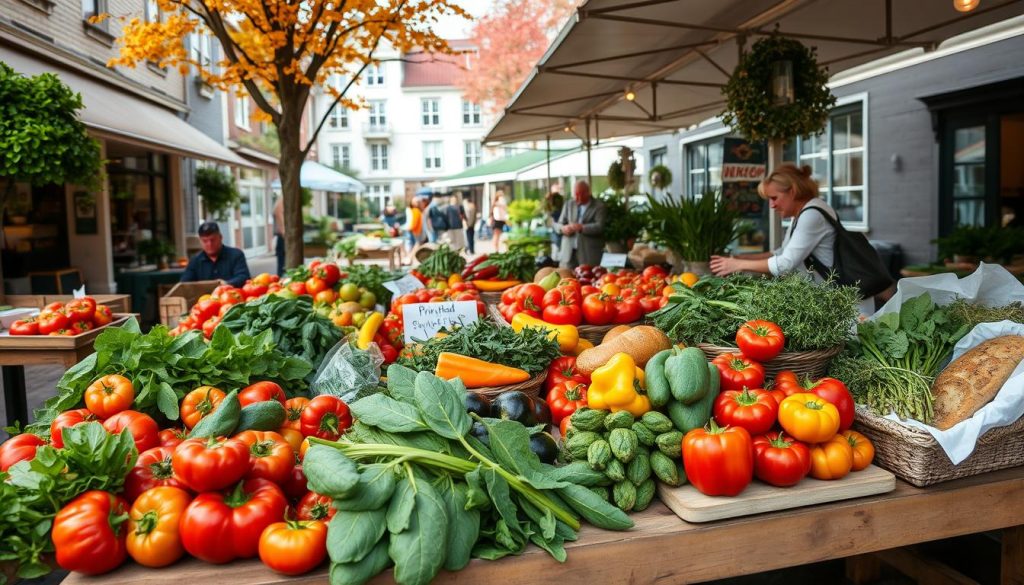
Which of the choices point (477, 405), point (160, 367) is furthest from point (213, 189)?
point (477, 405)

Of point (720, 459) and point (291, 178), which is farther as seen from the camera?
point (291, 178)

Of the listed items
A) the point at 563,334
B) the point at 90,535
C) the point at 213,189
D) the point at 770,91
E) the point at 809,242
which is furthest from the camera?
the point at 213,189

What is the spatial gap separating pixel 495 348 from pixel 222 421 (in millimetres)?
1092

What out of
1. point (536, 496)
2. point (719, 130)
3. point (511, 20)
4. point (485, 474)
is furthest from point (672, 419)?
point (511, 20)

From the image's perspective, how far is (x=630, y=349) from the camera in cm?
293

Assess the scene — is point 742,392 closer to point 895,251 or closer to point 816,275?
point 816,275

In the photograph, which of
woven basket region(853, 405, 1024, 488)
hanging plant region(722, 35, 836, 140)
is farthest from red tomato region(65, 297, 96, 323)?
hanging plant region(722, 35, 836, 140)

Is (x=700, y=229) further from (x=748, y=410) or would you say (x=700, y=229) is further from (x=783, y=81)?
(x=748, y=410)

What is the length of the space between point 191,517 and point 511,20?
31364 millimetres

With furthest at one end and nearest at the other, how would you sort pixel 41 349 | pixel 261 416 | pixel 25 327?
pixel 25 327, pixel 41 349, pixel 261 416

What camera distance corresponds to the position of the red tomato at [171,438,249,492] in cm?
188

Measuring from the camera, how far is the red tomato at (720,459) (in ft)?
6.84

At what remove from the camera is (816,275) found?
4.48 meters

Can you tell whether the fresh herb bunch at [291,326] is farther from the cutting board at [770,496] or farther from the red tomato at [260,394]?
the cutting board at [770,496]
